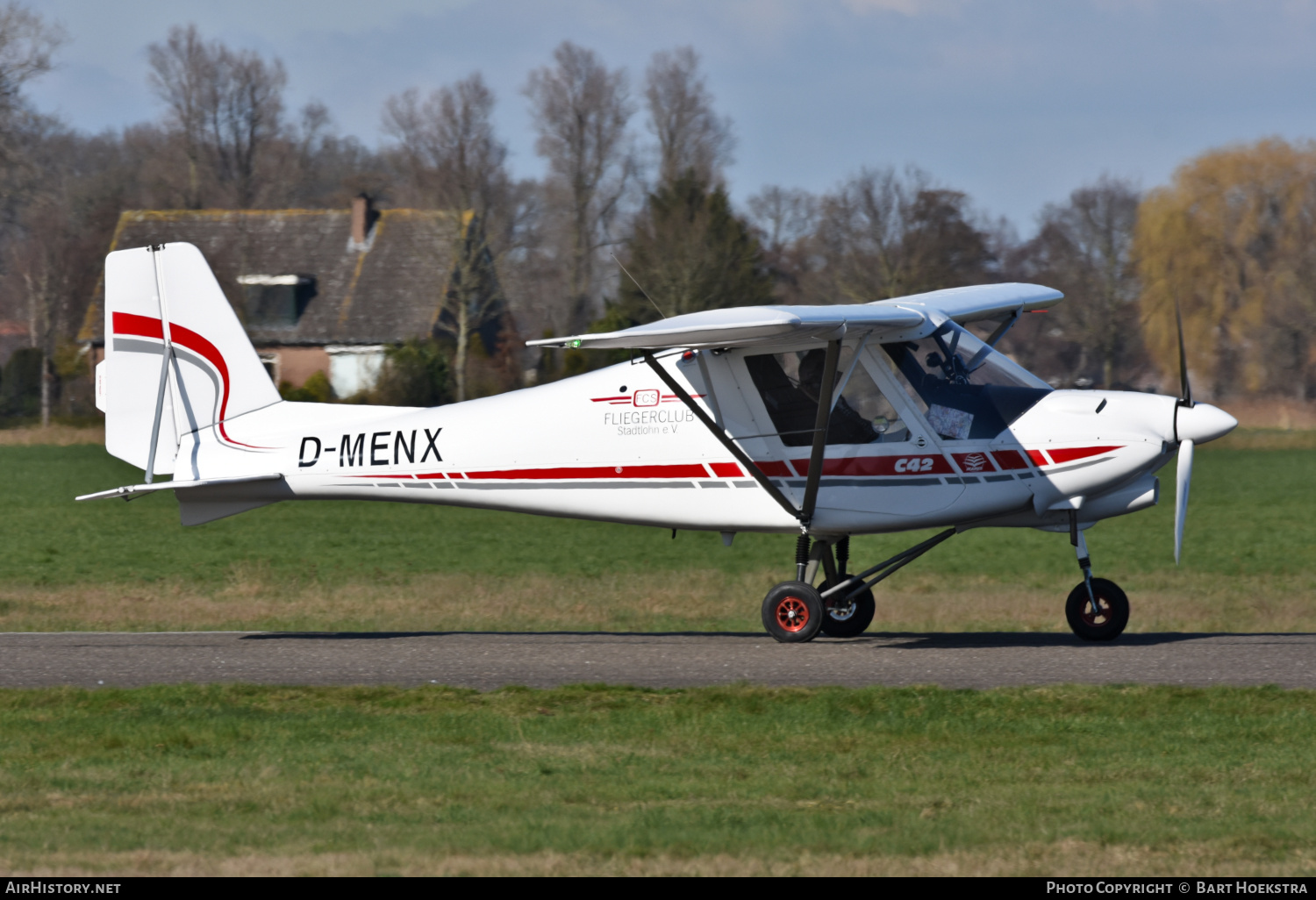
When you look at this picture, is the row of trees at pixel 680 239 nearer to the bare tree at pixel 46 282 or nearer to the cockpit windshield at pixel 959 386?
the bare tree at pixel 46 282

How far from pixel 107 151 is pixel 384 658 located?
106 m

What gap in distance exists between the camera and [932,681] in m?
10.2

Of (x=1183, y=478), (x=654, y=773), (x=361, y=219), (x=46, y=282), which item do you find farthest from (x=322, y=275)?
(x=654, y=773)

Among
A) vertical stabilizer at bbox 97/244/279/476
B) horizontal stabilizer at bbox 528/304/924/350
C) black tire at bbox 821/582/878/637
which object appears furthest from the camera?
vertical stabilizer at bbox 97/244/279/476

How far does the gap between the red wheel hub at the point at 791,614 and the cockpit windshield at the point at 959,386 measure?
Answer: 69.3 inches

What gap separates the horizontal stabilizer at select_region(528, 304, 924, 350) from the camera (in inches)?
420

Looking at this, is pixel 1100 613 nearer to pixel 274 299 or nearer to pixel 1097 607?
pixel 1097 607

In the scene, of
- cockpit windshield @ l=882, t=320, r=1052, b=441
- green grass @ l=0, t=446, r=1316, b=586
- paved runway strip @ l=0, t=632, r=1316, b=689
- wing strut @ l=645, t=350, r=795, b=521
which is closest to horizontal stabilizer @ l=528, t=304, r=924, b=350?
cockpit windshield @ l=882, t=320, r=1052, b=441

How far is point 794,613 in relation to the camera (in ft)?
39.6

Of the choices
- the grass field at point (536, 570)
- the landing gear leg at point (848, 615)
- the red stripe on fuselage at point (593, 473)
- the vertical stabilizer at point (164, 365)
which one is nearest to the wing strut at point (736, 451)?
the red stripe on fuselage at point (593, 473)

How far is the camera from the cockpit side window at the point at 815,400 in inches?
467

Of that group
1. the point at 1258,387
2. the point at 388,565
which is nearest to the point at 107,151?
the point at 1258,387

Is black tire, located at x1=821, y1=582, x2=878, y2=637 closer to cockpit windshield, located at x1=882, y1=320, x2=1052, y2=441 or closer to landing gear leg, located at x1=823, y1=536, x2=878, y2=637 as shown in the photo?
landing gear leg, located at x1=823, y1=536, x2=878, y2=637
